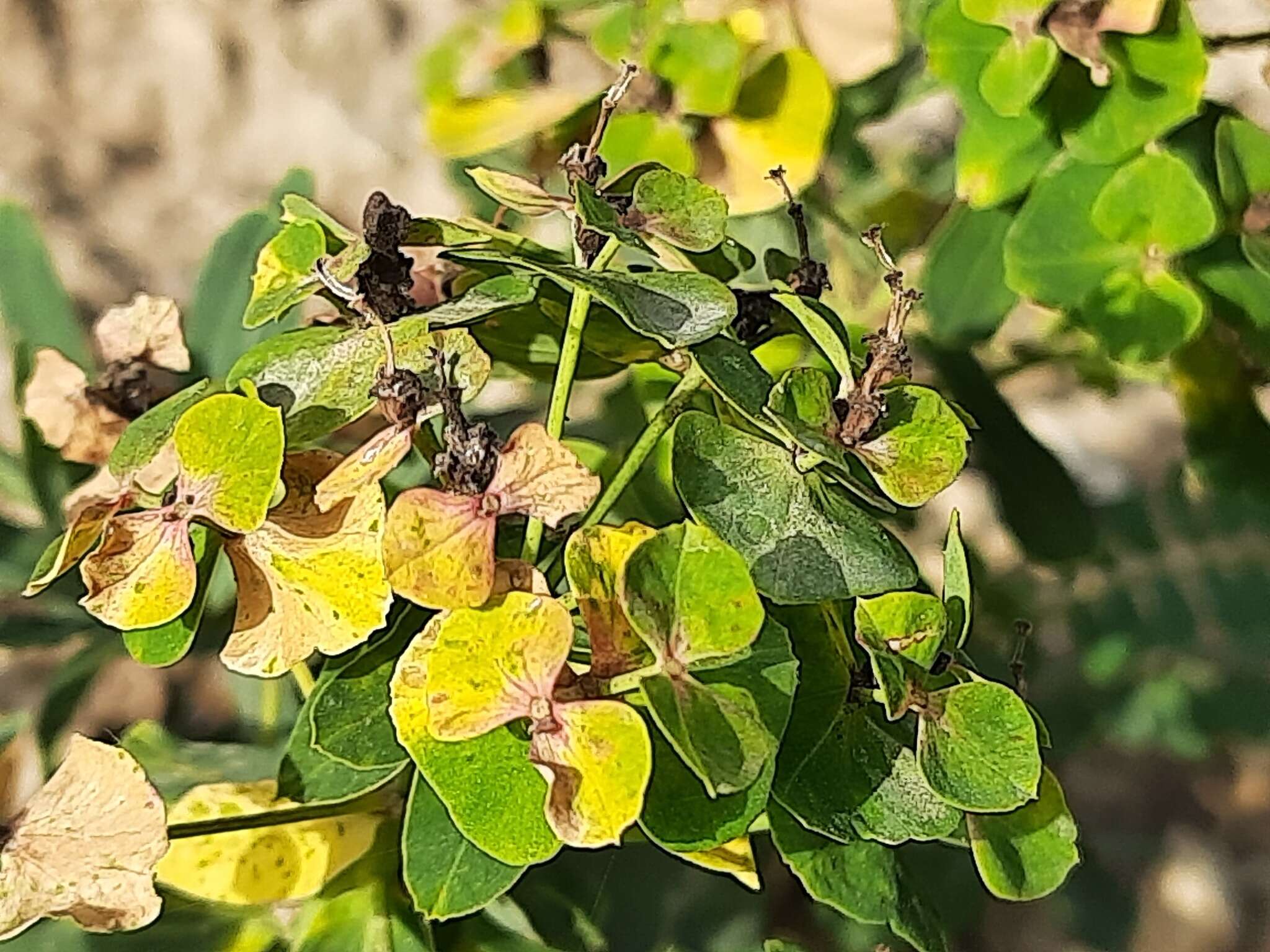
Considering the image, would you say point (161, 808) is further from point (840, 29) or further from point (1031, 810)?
point (840, 29)

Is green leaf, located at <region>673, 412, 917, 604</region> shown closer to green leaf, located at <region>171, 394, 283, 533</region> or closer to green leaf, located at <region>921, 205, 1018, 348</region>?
green leaf, located at <region>171, 394, 283, 533</region>

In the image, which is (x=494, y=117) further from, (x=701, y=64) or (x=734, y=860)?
(x=734, y=860)

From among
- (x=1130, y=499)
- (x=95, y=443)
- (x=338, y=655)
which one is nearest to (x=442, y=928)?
(x=338, y=655)

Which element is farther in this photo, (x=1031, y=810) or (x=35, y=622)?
(x=35, y=622)

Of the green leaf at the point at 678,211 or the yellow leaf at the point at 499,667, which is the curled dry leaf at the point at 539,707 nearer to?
the yellow leaf at the point at 499,667

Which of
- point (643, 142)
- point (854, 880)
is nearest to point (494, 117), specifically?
point (643, 142)

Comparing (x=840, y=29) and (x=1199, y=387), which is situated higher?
(x=840, y=29)

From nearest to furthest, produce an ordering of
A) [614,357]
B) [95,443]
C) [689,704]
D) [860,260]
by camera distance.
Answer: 1. [689,704]
2. [614,357]
3. [95,443]
4. [860,260]
